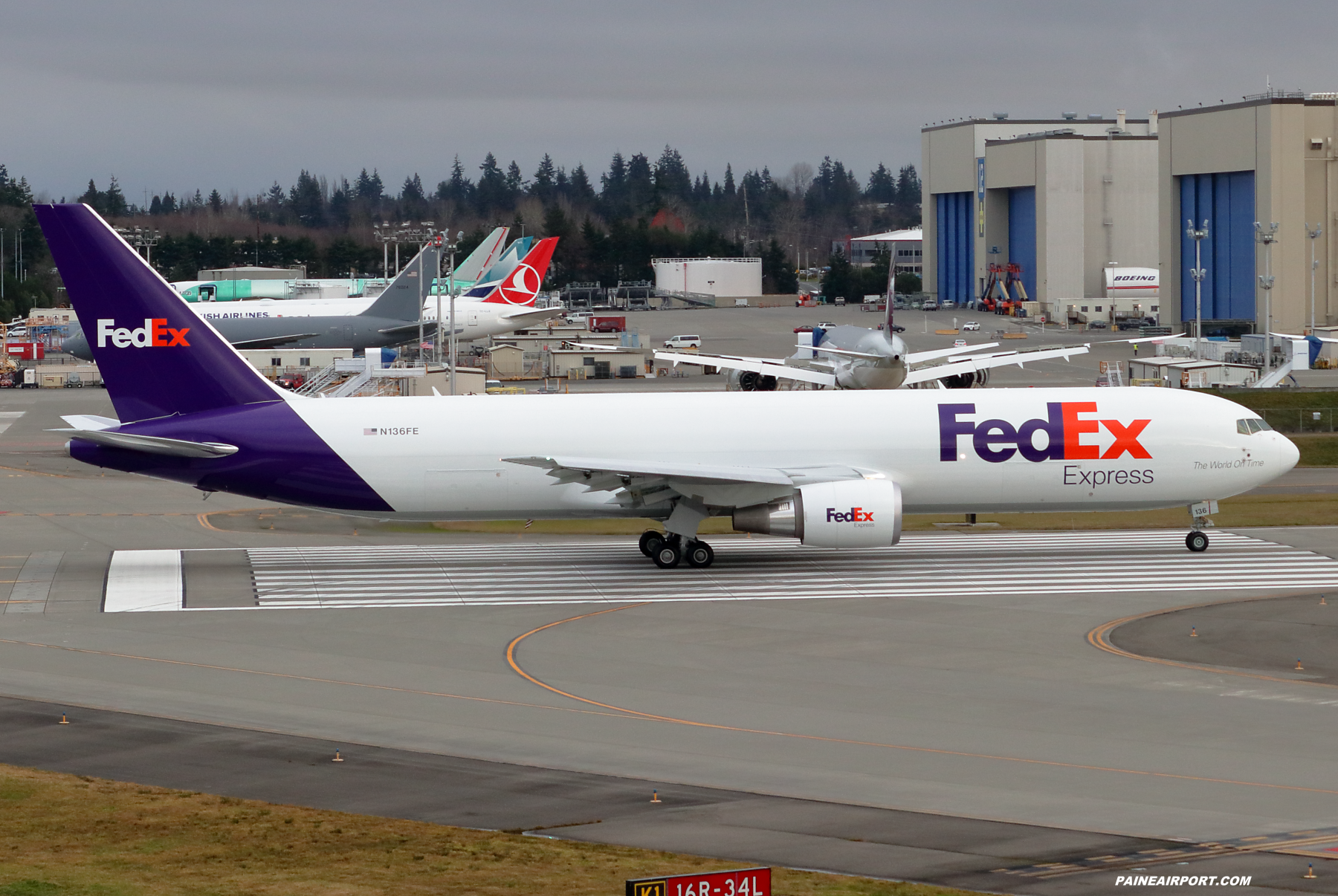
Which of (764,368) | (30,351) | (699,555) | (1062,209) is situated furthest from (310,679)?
(1062,209)

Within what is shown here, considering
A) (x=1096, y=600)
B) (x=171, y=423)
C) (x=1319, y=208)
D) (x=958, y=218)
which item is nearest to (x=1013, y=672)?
(x=1096, y=600)

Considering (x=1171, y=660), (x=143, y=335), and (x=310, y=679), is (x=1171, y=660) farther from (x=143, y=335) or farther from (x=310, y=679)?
(x=143, y=335)

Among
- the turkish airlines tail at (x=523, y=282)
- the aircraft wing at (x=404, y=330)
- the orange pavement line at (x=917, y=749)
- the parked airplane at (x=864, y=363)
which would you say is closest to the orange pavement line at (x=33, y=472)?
the parked airplane at (x=864, y=363)

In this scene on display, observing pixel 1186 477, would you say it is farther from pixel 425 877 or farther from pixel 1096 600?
pixel 425 877

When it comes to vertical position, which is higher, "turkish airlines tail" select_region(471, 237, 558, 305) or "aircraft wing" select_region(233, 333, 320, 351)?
"turkish airlines tail" select_region(471, 237, 558, 305)

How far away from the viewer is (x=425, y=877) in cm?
1588

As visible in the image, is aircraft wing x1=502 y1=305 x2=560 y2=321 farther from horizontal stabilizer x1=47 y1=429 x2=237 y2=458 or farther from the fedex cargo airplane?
horizontal stabilizer x1=47 y1=429 x2=237 y2=458

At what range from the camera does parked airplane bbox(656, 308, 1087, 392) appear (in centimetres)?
7412

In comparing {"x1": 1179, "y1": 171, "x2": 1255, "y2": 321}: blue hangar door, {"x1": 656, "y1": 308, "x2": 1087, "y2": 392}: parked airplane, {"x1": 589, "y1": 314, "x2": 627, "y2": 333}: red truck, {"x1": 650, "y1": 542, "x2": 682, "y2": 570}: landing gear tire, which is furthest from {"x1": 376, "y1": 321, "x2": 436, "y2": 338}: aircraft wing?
{"x1": 1179, "y1": 171, "x2": 1255, "y2": 321}: blue hangar door

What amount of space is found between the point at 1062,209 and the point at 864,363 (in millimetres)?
106459

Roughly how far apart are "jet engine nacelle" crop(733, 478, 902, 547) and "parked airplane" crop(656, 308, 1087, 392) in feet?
116

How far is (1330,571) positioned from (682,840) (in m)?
26.7

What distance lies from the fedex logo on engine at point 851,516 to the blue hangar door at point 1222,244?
360 ft

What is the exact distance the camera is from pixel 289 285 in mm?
160875
